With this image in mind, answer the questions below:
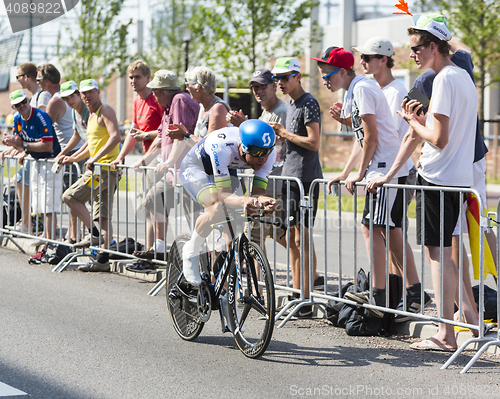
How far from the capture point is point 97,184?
331 inches

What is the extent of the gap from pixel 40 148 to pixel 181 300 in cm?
458

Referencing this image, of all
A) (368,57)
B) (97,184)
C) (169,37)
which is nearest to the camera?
(368,57)

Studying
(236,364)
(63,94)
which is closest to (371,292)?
(236,364)

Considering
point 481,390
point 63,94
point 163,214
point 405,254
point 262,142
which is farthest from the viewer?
point 63,94

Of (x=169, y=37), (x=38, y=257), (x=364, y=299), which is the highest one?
(x=169, y=37)

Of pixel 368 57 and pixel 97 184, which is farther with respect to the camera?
pixel 97 184

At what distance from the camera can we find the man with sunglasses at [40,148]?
9.21m

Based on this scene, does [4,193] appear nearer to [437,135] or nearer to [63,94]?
[63,94]

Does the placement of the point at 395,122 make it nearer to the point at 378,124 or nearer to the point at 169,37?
the point at 378,124

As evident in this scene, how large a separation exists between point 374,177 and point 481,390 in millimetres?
2029

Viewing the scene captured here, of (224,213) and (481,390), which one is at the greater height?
(224,213)

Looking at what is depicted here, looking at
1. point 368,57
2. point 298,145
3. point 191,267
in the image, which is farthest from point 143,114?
point 191,267

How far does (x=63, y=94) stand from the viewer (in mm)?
8633

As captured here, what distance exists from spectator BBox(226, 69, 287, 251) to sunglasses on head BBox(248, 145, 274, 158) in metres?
1.74
